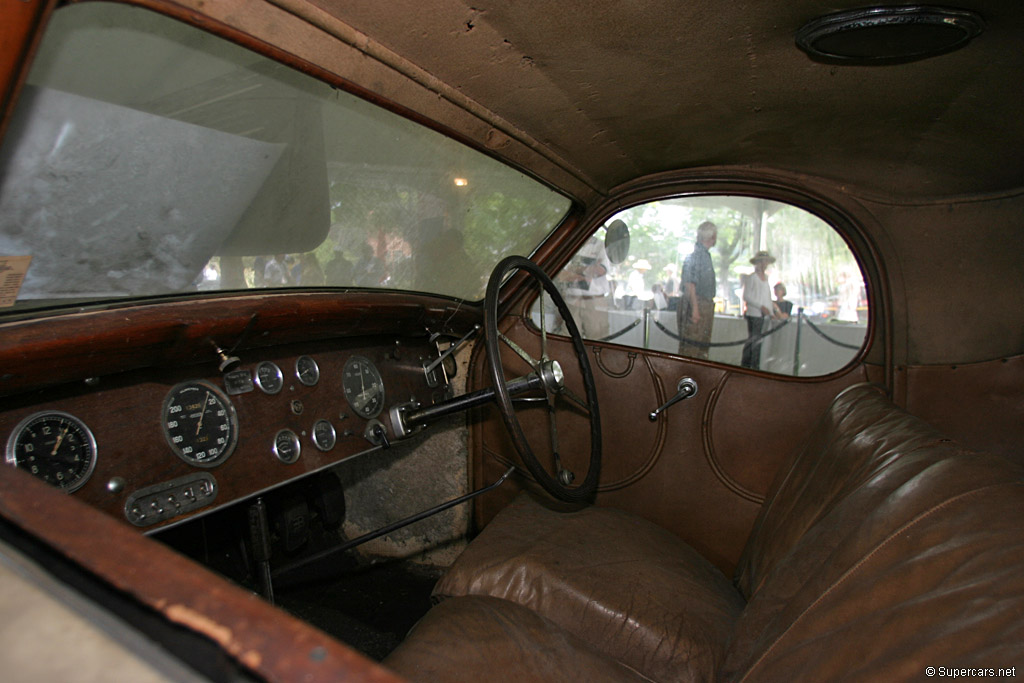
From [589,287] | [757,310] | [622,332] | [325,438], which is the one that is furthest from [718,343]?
[325,438]

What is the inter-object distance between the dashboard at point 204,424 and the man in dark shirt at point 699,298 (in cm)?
120

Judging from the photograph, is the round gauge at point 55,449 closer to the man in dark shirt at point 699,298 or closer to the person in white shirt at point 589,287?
the person in white shirt at point 589,287

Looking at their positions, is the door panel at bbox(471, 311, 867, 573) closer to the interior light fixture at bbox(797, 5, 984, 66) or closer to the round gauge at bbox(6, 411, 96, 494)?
the interior light fixture at bbox(797, 5, 984, 66)

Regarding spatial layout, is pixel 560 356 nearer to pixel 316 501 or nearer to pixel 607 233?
pixel 607 233

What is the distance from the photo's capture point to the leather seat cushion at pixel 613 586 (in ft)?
4.57

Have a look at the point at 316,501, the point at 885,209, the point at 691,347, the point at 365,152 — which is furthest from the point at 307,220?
the point at 885,209

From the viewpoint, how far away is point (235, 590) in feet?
1.46

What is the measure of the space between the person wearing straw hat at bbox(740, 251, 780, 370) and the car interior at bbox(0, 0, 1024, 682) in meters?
0.01

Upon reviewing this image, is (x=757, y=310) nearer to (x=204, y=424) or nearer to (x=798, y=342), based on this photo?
(x=798, y=342)

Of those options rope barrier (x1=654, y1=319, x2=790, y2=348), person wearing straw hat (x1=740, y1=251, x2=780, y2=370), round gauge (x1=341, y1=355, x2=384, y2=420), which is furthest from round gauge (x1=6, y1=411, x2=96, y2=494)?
person wearing straw hat (x1=740, y1=251, x2=780, y2=370)

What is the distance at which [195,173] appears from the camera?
129 cm

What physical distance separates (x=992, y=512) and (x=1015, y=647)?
0.91 feet

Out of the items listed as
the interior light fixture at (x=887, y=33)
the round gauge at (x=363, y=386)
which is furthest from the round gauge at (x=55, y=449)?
the interior light fixture at (x=887, y=33)

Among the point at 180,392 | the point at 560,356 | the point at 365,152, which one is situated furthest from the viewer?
the point at 560,356
